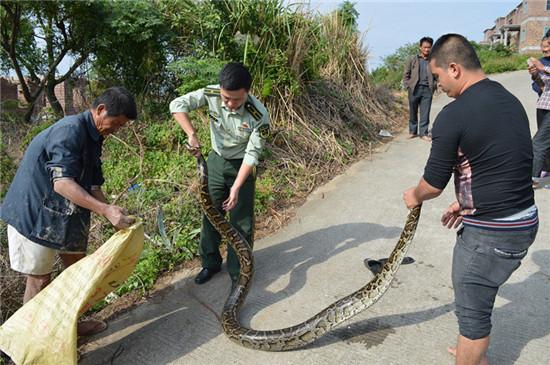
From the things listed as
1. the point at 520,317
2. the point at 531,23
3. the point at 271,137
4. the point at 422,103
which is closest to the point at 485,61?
the point at 531,23

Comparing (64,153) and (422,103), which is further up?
(422,103)

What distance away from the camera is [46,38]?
9602 millimetres

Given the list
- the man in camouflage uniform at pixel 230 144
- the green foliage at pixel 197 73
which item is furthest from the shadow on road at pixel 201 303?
the green foliage at pixel 197 73

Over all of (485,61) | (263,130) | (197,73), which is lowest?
(263,130)

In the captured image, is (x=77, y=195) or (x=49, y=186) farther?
(x=49, y=186)

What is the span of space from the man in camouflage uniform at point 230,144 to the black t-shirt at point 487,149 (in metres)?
1.83

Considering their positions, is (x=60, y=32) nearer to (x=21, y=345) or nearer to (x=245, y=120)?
(x=245, y=120)

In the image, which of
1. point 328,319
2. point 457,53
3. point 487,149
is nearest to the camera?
point 487,149

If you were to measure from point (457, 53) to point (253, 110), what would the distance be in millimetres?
1987

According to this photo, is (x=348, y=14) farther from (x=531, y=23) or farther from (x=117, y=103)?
(x=531, y=23)

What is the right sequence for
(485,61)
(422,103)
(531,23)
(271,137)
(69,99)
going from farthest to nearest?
(531,23)
(485,61)
(69,99)
(422,103)
(271,137)

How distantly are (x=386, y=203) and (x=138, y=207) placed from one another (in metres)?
3.75

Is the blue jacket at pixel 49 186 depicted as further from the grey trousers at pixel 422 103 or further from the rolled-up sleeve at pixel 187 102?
the grey trousers at pixel 422 103

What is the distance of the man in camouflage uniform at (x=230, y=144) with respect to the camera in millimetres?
3695
